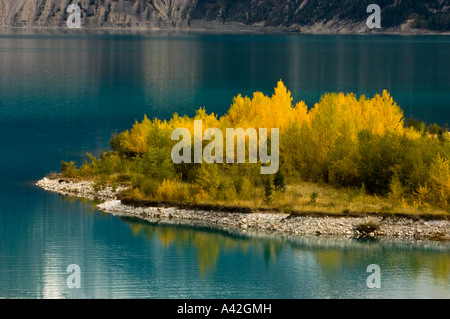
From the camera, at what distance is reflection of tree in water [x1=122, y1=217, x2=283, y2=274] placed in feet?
139

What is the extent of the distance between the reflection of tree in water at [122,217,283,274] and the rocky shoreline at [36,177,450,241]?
0.63m

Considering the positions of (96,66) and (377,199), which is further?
(96,66)

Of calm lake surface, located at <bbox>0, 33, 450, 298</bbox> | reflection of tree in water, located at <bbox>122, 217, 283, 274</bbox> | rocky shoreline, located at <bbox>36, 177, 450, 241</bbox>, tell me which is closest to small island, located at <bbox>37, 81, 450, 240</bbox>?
rocky shoreline, located at <bbox>36, 177, 450, 241</bbox>

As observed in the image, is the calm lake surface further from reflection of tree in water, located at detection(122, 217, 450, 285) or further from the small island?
the small island

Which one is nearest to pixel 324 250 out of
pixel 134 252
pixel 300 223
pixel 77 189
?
pixel 300 223

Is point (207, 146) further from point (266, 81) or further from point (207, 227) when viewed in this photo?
point (266, 81)

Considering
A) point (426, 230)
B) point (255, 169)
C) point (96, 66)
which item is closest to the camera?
point (426, 230)

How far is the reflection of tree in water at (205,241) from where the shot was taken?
1666 inches

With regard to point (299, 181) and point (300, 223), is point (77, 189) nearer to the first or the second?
point (299, 181)

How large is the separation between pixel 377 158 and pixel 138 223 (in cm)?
1448

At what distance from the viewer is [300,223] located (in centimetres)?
4416

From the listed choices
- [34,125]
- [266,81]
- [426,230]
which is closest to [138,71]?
[266,81]

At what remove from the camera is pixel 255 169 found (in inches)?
1989

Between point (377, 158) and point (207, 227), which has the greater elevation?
point (377, 158)
